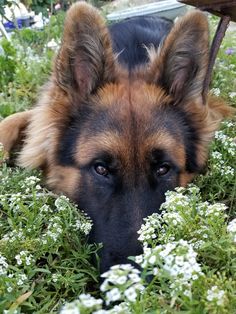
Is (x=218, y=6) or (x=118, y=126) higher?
(x=218, y=6)

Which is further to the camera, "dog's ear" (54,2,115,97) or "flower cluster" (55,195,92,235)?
"dog's ear" (54,2,115,97)

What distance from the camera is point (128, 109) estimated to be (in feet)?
10.4

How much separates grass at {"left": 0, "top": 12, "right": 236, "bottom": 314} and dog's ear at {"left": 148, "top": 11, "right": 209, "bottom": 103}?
0.44m

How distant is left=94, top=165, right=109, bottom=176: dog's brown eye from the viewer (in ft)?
10.0

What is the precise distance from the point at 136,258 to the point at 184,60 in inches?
74.7

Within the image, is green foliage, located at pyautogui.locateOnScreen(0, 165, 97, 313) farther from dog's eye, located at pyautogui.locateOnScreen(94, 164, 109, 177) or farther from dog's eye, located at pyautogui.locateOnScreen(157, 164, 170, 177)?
dog's eye, located at pyautogui.locateOnScreen(157, 164, 170, 177)

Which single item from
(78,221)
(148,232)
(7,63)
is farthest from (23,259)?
(7,63)

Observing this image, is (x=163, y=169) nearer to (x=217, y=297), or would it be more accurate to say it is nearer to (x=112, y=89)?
(x=112, y=89)

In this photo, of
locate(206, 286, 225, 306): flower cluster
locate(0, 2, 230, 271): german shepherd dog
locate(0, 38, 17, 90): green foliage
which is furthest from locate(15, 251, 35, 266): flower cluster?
locate(0, 38, 17, 90): green foliage

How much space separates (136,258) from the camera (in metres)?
1.78

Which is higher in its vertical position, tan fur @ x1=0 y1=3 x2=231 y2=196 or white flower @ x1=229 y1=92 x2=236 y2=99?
tan fur @ x1=0 y1=3 x2=231 y2=196

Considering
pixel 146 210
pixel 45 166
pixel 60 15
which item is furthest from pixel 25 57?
pixel 146 210

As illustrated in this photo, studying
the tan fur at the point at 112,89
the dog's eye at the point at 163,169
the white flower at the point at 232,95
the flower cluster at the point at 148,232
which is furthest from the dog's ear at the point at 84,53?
the white flower at the point at 232,95

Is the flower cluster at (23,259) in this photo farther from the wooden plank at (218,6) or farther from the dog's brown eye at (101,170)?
the wooden plank at (218,6)
